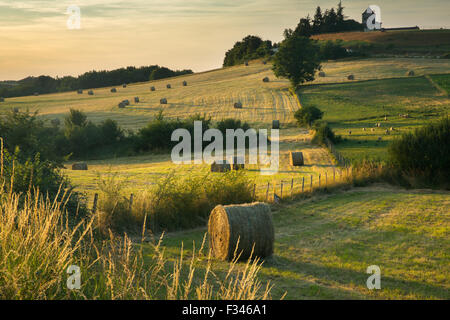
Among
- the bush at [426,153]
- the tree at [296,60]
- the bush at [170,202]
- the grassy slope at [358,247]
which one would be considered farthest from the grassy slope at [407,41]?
the bush at [170,202]

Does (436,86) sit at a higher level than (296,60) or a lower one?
lower

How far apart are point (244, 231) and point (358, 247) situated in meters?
3.32

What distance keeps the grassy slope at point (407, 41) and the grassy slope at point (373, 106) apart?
19.5 m

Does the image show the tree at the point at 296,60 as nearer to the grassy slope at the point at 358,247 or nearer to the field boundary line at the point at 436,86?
the field boundary line at the point at 436,86

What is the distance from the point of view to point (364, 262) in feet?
36.5

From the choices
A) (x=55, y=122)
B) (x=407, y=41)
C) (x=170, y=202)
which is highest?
(x=407, y=41)

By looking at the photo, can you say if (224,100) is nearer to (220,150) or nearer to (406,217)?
(220,150)

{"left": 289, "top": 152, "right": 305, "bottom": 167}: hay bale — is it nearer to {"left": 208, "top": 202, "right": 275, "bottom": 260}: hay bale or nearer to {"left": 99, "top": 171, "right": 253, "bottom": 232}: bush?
{"left": 99, "top": 171, "right": 253, "bottom": 232}: bush

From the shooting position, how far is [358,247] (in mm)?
12523

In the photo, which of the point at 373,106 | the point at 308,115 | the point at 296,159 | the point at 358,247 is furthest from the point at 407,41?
the point at 358,247

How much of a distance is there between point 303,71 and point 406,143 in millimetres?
42313

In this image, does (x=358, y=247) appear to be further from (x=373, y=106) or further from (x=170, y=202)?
(x=373, y=106)
